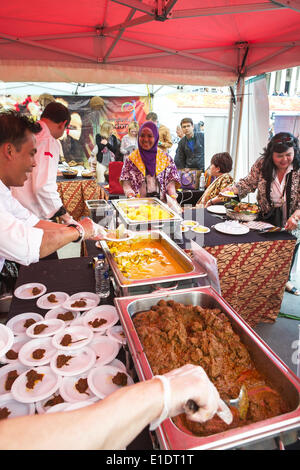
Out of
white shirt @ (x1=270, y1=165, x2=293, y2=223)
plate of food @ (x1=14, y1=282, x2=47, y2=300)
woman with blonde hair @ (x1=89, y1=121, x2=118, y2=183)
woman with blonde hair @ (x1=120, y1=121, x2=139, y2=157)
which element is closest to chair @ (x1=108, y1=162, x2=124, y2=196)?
woman with blonde hair @ (x1=120, y1=121, x2=139, y2=157)

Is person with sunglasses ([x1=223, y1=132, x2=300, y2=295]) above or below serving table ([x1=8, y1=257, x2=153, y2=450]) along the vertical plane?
above

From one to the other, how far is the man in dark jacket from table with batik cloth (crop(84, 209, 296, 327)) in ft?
11.0

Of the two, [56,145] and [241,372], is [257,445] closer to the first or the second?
[241,372]

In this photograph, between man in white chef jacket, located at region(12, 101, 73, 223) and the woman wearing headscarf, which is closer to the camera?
man in white chef jacket, located at region(12, 101, 73, 223)

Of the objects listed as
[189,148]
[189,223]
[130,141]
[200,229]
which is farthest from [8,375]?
[130,141]

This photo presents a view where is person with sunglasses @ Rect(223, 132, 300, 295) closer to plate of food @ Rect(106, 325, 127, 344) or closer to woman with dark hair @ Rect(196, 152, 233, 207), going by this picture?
woman with dark hair @ Rect(196, 152, 233, 207)

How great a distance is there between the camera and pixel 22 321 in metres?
1.40

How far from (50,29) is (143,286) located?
3644 millimetres

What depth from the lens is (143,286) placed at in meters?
1.49

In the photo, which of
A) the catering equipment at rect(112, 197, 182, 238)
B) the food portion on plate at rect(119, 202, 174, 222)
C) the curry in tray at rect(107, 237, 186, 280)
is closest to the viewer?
the curry in tray at rect(107, 237, 186, 280)

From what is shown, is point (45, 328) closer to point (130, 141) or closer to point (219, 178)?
point (219, 178)

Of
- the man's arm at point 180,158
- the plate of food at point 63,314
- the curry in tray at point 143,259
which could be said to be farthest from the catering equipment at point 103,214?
the man's arm at point 180,158

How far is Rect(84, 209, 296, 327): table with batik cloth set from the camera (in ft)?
7.77


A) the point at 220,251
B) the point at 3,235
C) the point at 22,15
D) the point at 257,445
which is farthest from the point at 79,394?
the point at 22,15
